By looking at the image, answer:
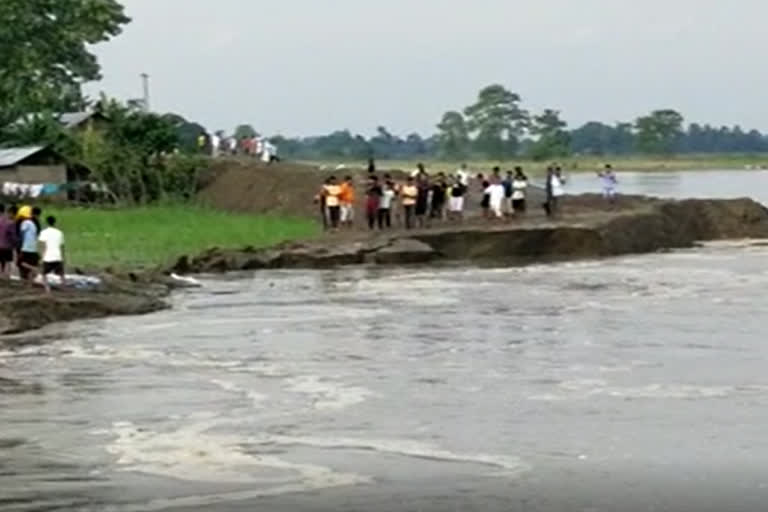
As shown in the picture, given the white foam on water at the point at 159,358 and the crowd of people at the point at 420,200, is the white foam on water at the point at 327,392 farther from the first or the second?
the crowd of people at the point at 420,200

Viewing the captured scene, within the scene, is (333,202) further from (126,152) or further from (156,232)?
(126,152)

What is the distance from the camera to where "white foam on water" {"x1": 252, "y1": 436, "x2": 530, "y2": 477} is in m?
15.2

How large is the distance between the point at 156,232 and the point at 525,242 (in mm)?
9733

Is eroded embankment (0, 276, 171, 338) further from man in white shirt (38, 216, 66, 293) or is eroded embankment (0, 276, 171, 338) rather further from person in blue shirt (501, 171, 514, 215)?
person in blue shirt (501, 171, 514, 215)

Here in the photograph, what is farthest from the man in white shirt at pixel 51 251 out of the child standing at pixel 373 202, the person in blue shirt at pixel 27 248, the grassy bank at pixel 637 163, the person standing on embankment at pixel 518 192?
the grassy bank at pixel 637 163

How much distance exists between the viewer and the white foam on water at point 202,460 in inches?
572

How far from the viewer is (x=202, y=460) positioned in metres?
15.5

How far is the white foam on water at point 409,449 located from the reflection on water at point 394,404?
39 mm

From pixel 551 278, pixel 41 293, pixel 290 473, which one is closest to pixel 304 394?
pixel 290 473

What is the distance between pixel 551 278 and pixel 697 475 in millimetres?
22361

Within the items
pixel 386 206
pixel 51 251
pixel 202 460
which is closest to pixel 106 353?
pixel 51 251

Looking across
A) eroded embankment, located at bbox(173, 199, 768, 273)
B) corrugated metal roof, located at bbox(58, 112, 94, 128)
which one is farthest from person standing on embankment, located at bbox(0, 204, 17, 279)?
corrugated metal roof, located at bbox(58, 112, 94, 128)

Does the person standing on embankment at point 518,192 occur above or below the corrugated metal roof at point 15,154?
below

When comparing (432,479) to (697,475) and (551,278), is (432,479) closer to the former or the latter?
(697,475)
